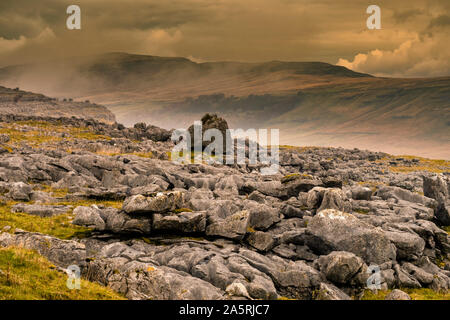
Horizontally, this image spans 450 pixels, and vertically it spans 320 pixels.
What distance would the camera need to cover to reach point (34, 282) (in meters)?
13.9

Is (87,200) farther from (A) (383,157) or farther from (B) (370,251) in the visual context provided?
(A) (383,157)

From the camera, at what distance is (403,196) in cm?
4147

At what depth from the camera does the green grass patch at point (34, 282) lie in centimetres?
1291

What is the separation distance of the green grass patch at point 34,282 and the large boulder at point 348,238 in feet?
47.0

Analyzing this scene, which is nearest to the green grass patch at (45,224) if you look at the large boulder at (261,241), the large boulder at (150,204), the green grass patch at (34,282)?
the large boulder at (150,204)

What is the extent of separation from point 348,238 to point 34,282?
18797 millimetres

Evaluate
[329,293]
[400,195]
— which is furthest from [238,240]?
[400,195]

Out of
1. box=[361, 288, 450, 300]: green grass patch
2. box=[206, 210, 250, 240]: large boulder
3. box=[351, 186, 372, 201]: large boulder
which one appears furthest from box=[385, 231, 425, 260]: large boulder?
box=[351, 186, 372, 201]: large boulder

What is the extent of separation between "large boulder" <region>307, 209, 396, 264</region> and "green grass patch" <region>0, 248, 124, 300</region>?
47.0 feet

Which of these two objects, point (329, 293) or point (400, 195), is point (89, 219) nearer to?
point (329, 293)

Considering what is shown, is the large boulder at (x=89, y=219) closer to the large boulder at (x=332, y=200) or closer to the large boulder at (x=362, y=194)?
the large boulder at (x=332, y=200)

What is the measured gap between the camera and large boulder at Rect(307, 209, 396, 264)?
2275 centimetres

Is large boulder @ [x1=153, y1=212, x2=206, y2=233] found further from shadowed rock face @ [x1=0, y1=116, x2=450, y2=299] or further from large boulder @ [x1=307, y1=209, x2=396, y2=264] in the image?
large boulder @ [x1=307, y1=209, x2=396, y2=264]
